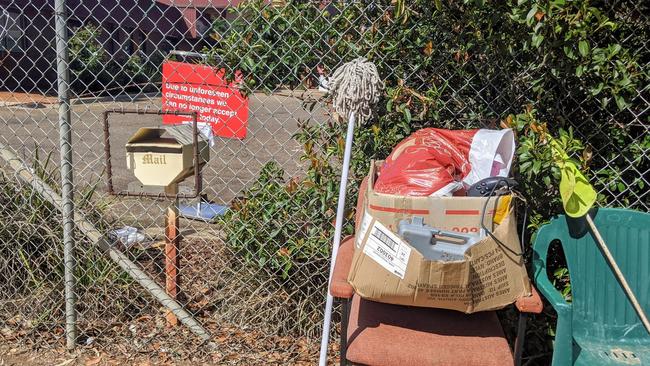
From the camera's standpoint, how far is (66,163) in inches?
137

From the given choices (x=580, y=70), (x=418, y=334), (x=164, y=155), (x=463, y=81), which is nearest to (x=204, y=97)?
(x=164, y=155)

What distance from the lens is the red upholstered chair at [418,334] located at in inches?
96.9

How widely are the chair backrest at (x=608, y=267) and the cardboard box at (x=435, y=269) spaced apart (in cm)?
59

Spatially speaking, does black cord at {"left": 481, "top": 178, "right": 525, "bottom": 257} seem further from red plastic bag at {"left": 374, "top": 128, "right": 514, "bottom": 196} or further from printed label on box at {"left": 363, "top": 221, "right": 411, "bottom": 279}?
printed label on box at {"left": 363, "top": 221, "right": 411, "bottom": 279}

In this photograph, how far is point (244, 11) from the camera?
3.36 metres

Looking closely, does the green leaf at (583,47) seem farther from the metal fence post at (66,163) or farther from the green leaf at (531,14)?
the metal fence post at (66,163)

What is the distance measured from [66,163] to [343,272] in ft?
5.80

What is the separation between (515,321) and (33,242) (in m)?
2.91

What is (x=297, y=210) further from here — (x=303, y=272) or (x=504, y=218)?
(x=504, y=218)

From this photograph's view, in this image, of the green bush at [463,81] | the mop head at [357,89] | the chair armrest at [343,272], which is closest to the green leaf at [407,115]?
the green bush at [463,81]

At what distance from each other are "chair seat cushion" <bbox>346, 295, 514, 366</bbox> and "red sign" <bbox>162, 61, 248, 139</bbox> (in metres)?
1.42

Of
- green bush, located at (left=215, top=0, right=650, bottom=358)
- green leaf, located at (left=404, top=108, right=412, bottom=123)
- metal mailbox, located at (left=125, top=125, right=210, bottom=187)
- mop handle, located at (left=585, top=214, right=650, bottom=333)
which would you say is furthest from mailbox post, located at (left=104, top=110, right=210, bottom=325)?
mop handle, located at (left=585, top=214, right=650, bottom=333)

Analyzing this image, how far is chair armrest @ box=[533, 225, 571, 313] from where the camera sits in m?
2.64

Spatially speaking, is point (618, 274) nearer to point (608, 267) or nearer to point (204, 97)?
point (608, 267)
